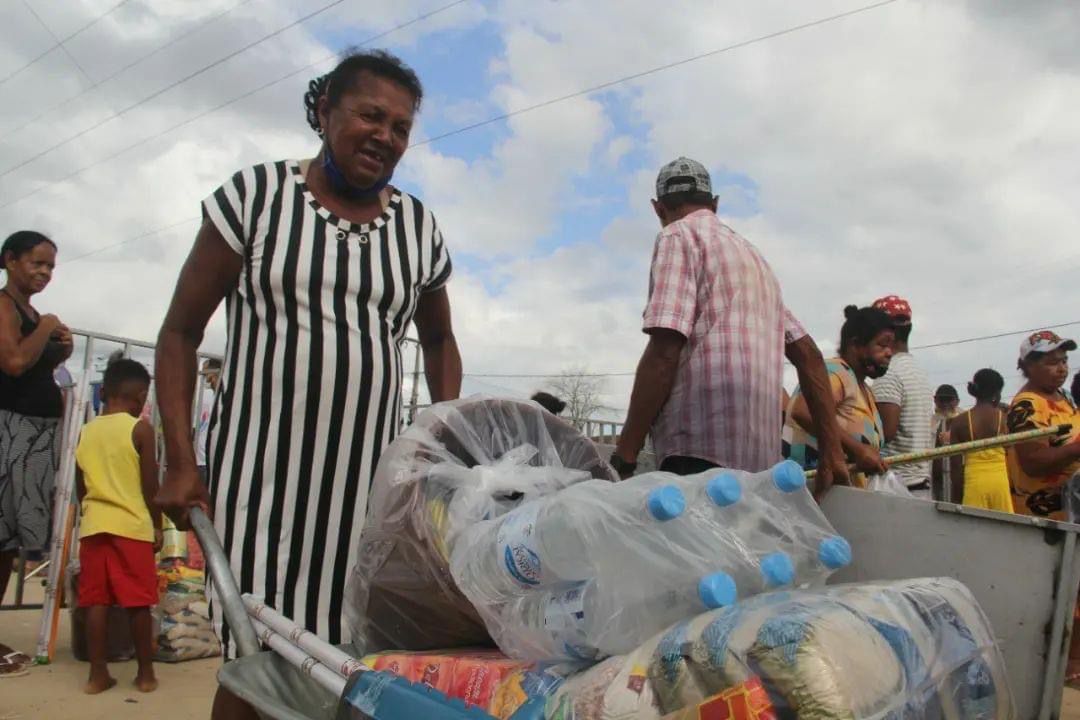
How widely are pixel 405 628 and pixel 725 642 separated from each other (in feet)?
2.50

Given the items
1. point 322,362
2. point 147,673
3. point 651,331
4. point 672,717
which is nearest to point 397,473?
point 322,362

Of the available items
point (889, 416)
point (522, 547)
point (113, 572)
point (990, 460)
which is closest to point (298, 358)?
point (522, 547)

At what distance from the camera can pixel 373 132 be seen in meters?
2.08

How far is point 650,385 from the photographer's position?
271cm

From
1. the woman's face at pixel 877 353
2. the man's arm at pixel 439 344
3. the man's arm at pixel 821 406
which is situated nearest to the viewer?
the man's arm at pixel 439 344

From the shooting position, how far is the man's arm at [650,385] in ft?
8.87

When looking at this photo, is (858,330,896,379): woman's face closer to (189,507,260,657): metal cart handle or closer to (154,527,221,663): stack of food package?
(189,507,260,657): metal cart handle

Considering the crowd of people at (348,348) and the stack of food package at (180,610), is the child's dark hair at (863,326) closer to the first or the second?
the crowd of people at (348,348)

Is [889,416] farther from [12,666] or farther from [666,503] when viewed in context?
[12,666]

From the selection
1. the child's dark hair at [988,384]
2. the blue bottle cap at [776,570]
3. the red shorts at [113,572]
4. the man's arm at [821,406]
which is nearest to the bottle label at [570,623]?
the blue bottle cap at [776,570]

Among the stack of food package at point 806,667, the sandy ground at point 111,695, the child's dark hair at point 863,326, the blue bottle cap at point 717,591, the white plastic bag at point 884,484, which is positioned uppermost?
the child's dark hair at point 863,326

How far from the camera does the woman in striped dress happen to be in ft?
6.42

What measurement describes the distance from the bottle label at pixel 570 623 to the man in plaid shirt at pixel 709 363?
4.53 ft

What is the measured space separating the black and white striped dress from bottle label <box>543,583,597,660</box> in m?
0.80
